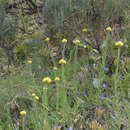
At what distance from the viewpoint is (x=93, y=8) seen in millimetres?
3781

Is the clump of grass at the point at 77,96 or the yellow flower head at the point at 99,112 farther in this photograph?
the yellow flower head at the point at 99,112

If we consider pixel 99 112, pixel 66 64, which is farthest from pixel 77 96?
pixel 66 64

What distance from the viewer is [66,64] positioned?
10.3 feet

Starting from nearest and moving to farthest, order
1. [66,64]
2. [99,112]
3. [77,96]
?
[99,112], [77,96], [66,64]

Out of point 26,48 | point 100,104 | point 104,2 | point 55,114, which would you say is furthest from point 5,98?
point 104,2

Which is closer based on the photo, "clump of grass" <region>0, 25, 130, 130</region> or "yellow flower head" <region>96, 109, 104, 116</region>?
"clump of grass" <region>0, 25, 130, 130</region>

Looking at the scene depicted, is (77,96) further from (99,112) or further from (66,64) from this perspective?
(66,64)

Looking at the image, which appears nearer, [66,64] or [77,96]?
[77,96]

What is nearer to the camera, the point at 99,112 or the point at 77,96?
the point at 99,112

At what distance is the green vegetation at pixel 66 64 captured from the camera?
85.6 inches

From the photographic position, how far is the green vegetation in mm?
2174

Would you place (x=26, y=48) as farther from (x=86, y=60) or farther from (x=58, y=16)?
(x=86, y=60)

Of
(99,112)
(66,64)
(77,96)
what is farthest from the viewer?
(66,64)

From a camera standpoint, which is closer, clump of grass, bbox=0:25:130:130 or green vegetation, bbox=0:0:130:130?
clump of grass, bbox=0:25:130:130
